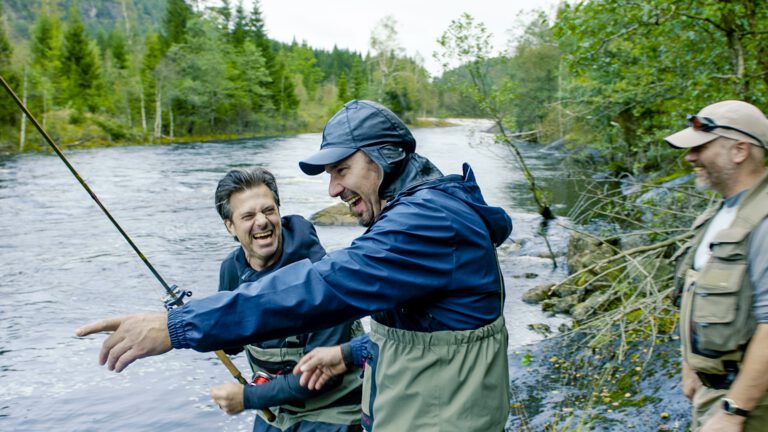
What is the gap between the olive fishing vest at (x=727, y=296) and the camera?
2.39 metres

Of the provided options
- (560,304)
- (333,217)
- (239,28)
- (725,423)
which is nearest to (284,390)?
(725,423)

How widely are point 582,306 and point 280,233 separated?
650 centimetres

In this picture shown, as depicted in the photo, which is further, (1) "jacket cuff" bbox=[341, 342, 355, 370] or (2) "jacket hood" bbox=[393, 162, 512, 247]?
(1) "jacket cuff" bbox=[341, 342, 355, 370]

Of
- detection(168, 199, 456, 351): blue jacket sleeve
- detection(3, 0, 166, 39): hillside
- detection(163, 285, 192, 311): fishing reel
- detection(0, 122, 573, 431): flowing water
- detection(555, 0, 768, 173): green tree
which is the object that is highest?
detection(3, 0, 166, 39): hillside

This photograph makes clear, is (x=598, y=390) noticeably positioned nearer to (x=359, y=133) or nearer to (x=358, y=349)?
(x=358, y=349)

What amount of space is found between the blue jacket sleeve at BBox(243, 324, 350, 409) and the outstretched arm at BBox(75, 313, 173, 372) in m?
1.16

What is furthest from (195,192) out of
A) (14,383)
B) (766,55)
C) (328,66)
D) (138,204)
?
(328,66)

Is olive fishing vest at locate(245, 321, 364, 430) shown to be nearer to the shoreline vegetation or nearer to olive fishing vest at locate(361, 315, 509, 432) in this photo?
olive fishing vest at locate(361, 315, 509, 432)

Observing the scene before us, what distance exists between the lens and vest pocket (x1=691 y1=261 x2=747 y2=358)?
2404 mm

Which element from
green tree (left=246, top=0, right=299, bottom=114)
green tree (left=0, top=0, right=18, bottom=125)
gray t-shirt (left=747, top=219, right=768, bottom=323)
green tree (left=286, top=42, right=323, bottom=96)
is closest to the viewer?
gray t-shirt (left=747, top=219, right=768, bottom=323)

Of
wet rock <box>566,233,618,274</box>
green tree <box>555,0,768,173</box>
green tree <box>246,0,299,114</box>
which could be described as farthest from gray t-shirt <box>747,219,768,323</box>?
green tree <box>246,0,299,114</box>

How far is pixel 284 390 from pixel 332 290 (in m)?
1.25

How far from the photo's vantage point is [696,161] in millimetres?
2762

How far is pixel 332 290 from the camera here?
158 cm
